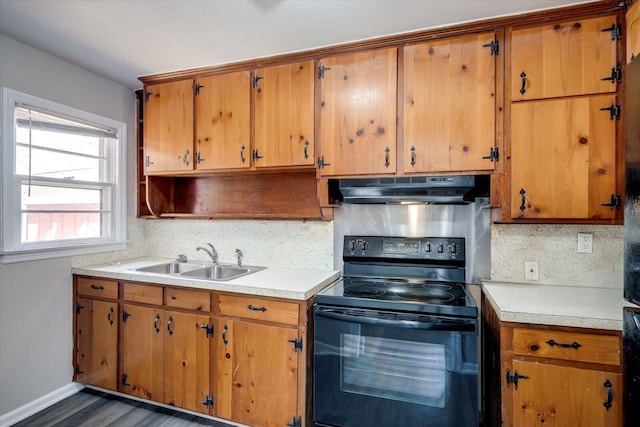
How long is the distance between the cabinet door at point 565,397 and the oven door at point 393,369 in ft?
0.66

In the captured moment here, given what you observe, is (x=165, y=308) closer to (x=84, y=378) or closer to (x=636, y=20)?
(x=84, y=378)

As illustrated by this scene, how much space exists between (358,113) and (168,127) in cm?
152

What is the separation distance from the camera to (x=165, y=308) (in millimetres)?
2199

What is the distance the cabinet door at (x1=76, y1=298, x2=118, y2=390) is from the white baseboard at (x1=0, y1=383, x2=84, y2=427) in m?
0.09

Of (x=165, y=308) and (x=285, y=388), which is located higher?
(x=165, y=308)

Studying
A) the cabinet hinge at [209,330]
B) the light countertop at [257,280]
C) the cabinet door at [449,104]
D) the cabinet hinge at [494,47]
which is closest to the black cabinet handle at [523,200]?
the cabinet door at [449,104]

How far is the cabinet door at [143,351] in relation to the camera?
2223 mm

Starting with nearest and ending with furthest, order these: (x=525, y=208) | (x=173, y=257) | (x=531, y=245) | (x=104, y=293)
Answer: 1. (x=525, y=208)
2. (x=531, y=245)
3. (x=104, y=293)
4. (x=173, y=257)

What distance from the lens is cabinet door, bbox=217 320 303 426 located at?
1883 millimetres

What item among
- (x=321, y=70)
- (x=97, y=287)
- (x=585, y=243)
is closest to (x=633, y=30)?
(x=585, y=243)

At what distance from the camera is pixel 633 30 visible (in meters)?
1.53

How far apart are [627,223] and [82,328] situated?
10.5 ft

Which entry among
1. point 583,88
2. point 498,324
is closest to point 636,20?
point 583,88

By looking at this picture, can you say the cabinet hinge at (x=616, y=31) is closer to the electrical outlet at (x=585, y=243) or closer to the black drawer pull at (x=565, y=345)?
the electrical outlet at (x=585, y=243)
